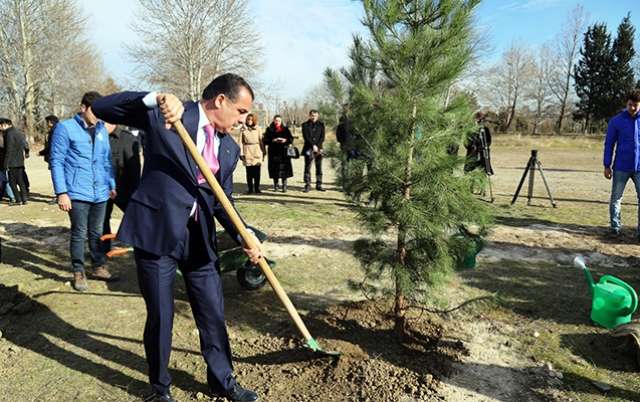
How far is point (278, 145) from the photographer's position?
11.0 meters

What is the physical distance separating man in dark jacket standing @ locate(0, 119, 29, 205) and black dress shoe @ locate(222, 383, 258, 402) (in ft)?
30.0

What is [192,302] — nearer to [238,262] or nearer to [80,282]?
[238,262]

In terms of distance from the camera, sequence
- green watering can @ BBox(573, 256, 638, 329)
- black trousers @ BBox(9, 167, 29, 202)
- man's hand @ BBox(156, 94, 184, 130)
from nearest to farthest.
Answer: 1. man's hand @ BBox(156, 94, 184, 130)
2. green watering can @ BBox(573, 256, 638, 329)
3. black trousers @ BBox(9, 167, 29, 202)

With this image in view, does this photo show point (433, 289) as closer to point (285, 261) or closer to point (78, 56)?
point (285, 261)

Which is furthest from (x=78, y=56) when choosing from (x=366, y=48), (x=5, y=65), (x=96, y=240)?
(x=366, y=48)

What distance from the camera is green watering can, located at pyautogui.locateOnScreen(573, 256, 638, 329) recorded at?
11.7ft

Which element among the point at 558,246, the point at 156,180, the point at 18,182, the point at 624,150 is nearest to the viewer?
the point at 156,180

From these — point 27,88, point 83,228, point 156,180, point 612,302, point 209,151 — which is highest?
point 27,88

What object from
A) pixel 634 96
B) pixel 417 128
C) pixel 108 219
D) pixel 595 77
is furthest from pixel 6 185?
pixel 595 77

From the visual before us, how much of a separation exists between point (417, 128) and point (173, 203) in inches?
64.0

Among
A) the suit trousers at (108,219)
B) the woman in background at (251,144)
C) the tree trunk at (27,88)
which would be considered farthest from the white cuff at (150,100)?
the tree trunk at (27,88)

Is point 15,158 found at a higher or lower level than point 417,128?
lower

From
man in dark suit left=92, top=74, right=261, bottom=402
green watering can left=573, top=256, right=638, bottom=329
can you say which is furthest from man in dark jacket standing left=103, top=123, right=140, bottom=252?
green watering can left=573, top=256, right=638, bottom=329

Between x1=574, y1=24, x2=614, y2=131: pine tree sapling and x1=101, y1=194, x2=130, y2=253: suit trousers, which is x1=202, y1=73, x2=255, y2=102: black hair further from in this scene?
x1=574, y1=24, x2=614, y2=131: pine tree sapling
